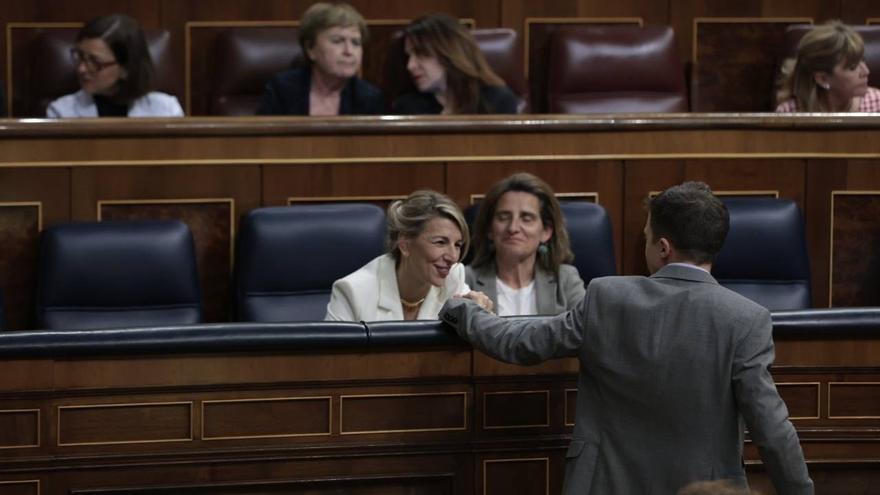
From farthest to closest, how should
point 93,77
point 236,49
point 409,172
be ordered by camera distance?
point 236,49 < point 93,77 < point 409,172

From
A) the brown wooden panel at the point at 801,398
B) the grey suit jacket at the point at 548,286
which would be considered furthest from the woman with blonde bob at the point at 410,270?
the brown wooden panel at the point at 801,398

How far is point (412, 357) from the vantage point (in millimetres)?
2016

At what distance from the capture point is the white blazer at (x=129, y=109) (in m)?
3.24

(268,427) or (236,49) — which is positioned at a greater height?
(236,49)

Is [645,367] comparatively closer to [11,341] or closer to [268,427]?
[268,427]

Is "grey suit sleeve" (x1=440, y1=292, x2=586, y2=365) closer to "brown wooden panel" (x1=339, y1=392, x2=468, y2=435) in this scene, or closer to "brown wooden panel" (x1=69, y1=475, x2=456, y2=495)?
"brown wooden panel" (x1=339, y1=392, x2=468, y2=435)

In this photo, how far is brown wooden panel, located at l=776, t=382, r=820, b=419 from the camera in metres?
2.10

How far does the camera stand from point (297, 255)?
2.76 m

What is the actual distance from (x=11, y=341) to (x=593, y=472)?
2.48 feet

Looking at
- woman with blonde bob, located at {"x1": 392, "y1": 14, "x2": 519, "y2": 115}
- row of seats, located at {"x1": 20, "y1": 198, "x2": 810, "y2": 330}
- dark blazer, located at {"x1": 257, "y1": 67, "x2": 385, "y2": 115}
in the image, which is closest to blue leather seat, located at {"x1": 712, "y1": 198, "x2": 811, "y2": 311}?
row of seats, located at {"x1": 20, "y1": 198, "x2": 810, "y2": 330}

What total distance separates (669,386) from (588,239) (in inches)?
41.1

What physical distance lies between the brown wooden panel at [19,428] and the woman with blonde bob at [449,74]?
1532mm

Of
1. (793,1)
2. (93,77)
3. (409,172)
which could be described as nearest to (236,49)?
(93,77)

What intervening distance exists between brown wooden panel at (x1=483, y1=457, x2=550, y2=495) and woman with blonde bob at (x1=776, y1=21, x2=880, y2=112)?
1.56 meters
